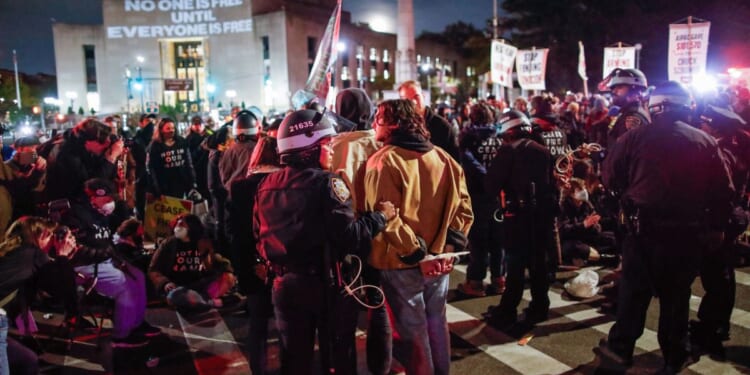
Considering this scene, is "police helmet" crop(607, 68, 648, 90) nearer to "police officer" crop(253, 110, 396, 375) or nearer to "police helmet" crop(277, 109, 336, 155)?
"police officer" crop(253, 110, 396, 375)

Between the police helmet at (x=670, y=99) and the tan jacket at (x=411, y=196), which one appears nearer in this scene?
the tan jacket at (x=411, y=196)

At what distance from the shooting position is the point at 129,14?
217ft

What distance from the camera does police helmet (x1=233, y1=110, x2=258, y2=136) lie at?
6.09 meters

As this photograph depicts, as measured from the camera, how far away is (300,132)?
3.28 metres

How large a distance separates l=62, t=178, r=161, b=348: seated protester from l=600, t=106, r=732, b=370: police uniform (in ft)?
13.1

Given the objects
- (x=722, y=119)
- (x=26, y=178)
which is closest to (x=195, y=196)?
(x=26, y=178)

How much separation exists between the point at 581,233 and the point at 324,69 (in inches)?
163

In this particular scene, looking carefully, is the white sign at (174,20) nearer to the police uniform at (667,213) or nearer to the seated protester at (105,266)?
the seated protester at (105,266)

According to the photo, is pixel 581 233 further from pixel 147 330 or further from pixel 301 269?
pixel 301 269

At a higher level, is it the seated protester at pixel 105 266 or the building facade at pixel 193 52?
the building facade at pixel 193 52

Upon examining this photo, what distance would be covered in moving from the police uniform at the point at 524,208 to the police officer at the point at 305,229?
229cm

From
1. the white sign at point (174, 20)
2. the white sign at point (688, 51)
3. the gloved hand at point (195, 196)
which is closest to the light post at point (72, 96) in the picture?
the white sign at point (174, 20)

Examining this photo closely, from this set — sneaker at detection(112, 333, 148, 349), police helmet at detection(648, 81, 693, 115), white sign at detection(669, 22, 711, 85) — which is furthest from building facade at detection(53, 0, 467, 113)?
police helmet at detection(648, 81, 693, 115)

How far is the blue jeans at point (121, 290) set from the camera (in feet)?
16.0
